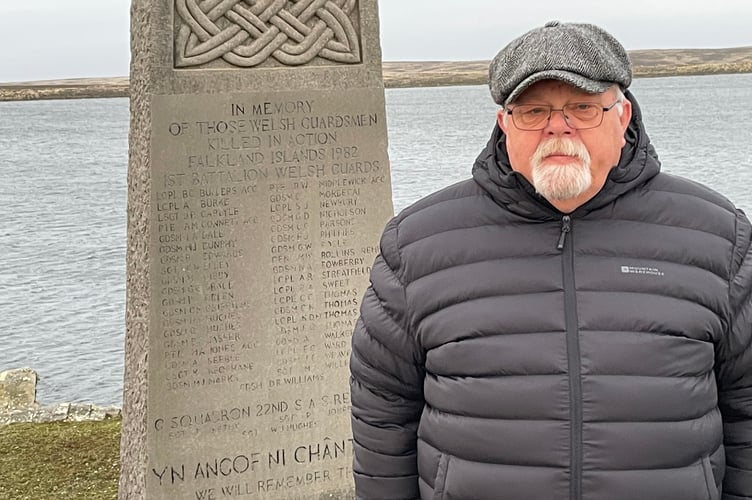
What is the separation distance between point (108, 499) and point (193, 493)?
3.57ft

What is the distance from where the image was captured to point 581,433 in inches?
98.3

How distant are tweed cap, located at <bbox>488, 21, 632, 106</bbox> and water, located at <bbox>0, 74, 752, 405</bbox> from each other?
8.97m

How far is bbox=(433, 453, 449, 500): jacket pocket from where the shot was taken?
2.67 metres

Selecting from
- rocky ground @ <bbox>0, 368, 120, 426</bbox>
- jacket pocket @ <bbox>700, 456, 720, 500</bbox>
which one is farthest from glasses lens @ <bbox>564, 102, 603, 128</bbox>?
rocky ground @ <bbox>0, 368, 120, 426</bbox>

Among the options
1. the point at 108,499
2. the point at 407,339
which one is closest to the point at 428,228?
the point at 407,339

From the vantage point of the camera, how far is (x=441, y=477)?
2.68 meters

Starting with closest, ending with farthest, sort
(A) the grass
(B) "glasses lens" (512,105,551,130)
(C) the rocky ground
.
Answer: (B) "glasses lens" (512,105,551,130)
(A) the grass
(C) the rocky ground

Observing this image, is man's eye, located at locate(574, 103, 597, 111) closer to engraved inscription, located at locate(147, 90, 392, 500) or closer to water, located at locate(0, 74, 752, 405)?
engraved inscription, located at locate(147, 90, 392, 500)

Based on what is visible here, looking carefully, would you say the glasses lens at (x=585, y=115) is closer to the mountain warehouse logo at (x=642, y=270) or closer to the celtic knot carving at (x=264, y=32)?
the mountain warehouse logo at (x=642, y=270)

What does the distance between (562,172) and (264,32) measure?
10.7ft

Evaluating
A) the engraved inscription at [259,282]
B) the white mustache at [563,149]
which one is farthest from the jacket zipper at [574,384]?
the engraved inscription at [259,282]

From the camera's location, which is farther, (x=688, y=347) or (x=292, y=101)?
(x=292, y=101)

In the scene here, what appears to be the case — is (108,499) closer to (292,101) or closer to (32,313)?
(292,101)

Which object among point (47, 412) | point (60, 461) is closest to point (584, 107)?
point (60, 461)
